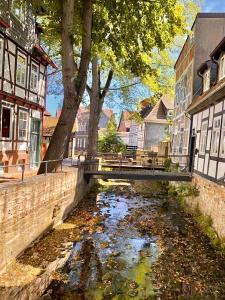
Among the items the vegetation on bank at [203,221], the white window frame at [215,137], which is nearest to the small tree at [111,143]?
the vegetation on bank at [203,221]

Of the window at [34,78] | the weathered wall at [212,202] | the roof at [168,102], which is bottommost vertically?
the weathered wall at [212,202]

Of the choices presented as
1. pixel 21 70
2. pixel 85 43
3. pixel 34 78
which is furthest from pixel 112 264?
pixel 34 78

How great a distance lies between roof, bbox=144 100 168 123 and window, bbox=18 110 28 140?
33.4 metres

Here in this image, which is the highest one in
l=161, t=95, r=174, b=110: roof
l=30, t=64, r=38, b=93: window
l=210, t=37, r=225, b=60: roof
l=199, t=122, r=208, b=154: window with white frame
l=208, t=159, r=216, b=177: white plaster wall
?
l=161, t=95, r=174, b=110: roof

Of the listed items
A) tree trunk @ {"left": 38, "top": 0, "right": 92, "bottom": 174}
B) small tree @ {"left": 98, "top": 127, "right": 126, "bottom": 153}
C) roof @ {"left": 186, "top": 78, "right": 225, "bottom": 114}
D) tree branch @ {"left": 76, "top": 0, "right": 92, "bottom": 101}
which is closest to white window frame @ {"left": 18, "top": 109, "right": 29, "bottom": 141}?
tree trunk @ {"left": 38, "top": 0, "right": 92, "bottom": 174}

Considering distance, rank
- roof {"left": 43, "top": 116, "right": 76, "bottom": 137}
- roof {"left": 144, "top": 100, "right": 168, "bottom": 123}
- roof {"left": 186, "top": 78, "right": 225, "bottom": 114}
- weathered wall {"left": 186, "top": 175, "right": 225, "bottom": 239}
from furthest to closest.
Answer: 1. roof {"left": 144, "top": 100, "right": 168, "bottom": 123}
2. roof {"left": 43, "top": 116, "right": 76, "bottom": 137}
3. roof {"left": 186, "top": 78, "right": 225, "bottom": 114}
4. weathered wall {"left": 186, "top": 175, "right": 225, "bottom": 239}

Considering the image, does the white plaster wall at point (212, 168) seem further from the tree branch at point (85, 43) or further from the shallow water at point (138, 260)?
the tree branch at point (85, 43)

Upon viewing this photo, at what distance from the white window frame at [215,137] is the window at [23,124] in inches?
401

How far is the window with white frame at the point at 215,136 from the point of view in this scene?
1516cm

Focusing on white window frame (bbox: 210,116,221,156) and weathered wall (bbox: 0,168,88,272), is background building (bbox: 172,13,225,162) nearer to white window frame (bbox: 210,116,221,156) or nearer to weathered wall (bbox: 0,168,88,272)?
white window frame (bbox: 210,116,221,156)

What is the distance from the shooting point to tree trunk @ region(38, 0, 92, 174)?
14.4 metres

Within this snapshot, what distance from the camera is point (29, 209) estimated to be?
11.1 meters

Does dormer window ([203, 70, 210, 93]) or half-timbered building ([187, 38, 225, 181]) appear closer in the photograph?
half-timbered building ([187, 38, 225, 181])

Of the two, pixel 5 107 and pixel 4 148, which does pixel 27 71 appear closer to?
pixel 5 107
